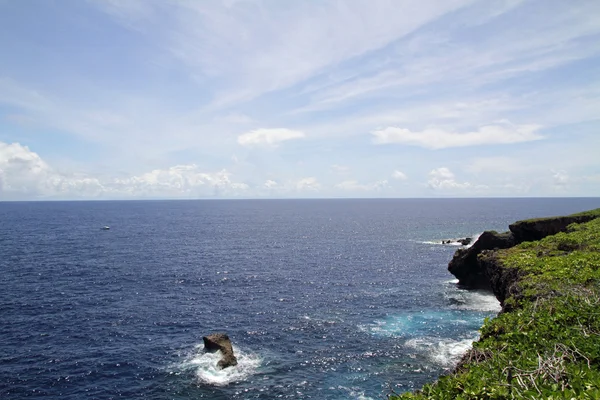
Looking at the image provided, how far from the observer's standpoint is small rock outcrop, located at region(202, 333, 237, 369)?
41.1m

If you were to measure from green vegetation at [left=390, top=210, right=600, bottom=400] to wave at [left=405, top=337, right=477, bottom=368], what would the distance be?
19.8 m

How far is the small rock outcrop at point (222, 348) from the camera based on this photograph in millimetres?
41062

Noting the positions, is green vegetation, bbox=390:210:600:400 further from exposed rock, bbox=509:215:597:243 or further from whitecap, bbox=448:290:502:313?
whitecap, bbox=448:290:502:313

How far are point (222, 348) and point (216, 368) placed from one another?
7.65 feet

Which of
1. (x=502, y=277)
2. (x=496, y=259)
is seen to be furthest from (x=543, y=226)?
(x=502, y=277)

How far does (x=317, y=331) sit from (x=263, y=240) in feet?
297

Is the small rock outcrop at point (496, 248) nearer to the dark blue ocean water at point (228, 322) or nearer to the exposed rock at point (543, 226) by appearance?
the exposed rock at point (543, 226)

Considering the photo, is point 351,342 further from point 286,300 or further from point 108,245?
point 108,245

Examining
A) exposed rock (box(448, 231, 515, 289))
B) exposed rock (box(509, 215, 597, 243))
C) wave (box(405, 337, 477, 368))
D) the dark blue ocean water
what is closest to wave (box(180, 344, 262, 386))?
the dark blue ocean water

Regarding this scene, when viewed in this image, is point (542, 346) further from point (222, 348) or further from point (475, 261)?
point (475, 261)

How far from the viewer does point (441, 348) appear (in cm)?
4497

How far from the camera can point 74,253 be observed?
340 ft

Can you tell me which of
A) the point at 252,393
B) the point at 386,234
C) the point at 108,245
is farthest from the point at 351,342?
the point at 386,234

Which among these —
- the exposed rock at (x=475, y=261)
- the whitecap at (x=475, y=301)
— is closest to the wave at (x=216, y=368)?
the whitecap at (x=475, y=301)
